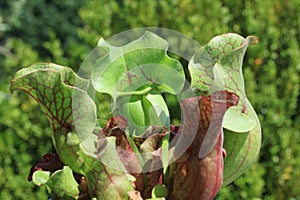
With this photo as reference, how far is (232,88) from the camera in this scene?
2.58 feet

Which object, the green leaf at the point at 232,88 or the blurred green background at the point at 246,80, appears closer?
the green leaf at the point at 232,88

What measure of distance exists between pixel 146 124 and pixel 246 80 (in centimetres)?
123

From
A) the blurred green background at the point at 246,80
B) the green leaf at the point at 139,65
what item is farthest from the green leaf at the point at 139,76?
the blurred green background at the point at 246,80

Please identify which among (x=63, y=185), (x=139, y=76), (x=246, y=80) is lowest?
(x=246, y=80)

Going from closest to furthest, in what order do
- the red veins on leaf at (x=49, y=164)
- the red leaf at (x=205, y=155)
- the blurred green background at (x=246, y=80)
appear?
the red leaf at (x=205, y=155) → the red veins on leaf at (x=49, y=164) → the blurred green background at (x=246, y=80)

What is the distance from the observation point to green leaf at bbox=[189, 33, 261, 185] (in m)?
0.77

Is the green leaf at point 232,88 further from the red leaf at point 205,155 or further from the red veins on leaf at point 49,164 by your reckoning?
the red veins on leaf at point 49,164

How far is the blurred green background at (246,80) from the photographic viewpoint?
1872mm

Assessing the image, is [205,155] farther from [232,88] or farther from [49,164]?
[49,164]

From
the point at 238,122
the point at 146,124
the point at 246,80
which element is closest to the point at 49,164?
the point at 146,124

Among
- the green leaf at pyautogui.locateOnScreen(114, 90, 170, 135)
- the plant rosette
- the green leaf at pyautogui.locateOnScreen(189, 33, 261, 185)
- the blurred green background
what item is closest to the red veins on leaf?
the plant rosette

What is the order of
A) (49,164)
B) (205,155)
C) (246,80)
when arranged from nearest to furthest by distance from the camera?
(205,155) → (49,164) → (246,80)

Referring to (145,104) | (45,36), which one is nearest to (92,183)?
(145,104)

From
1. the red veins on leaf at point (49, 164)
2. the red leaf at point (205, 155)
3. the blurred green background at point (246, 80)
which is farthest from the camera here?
the blurred green background at point (246, 80)
